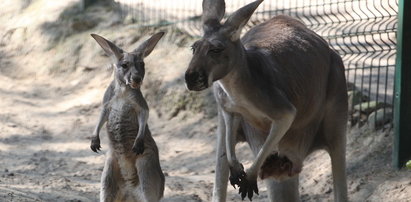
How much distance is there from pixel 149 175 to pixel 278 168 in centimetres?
90

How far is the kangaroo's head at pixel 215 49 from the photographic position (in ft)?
17.4

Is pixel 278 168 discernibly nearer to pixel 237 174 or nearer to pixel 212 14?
pixel 237 174

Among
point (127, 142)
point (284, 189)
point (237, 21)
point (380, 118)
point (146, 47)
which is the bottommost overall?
point (380, 118)

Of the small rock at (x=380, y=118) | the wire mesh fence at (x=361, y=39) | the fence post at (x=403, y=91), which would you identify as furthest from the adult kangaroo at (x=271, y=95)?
the wire mesh fence at (x=361, y=39)

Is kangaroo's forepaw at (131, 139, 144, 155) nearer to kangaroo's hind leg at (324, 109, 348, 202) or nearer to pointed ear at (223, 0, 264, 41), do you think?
pointed ear at (223, 0, 264, 41)

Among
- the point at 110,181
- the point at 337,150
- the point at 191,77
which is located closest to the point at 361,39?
the point at 337,150

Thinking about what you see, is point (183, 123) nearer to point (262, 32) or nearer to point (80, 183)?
point (80, 183)

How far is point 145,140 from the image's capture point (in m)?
6.51

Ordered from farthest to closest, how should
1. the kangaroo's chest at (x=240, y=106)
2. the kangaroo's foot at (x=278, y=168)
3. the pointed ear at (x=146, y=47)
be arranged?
the pointed ear at (x=146, y=47) < the kangaroo's foot at (x=278, y=168) < the kangaroo's chest at (x=240, y=106)

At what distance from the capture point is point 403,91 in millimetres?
7883

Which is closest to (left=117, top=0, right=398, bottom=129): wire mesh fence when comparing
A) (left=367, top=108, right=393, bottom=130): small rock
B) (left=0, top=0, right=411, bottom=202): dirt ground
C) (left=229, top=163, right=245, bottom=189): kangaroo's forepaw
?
(left=367, top=108, right=393, bottom=130): small rock

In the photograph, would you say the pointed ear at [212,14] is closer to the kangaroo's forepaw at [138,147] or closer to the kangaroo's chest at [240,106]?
the kangaroo's chest at [240,106]

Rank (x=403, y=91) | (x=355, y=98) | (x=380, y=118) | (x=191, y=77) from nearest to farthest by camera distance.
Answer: (x=191, y=77) → (x=403, y=91) → (x=380, y=118) → (x=355, y=98)

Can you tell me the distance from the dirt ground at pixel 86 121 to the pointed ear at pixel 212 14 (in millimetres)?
2309
